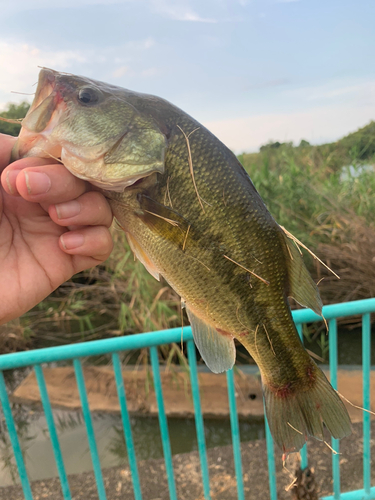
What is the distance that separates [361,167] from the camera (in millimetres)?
5676

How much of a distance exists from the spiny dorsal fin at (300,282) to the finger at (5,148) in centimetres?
90

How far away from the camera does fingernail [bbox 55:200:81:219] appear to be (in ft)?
3.47

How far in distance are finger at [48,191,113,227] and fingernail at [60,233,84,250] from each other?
0.21ft

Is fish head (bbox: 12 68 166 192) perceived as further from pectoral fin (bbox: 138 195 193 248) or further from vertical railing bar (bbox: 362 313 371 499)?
vertical railing bar (bbox: 362 313 371 499)

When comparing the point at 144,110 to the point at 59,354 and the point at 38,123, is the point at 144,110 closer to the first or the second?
the point at 38,123

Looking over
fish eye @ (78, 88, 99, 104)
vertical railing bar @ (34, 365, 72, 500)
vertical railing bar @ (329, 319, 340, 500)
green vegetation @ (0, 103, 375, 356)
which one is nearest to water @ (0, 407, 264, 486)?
green vegetation @ (0, 103, 375, 356)

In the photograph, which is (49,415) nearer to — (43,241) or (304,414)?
(43,241)

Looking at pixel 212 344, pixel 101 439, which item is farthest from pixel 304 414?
pixel 101 439

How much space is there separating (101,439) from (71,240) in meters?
3.24

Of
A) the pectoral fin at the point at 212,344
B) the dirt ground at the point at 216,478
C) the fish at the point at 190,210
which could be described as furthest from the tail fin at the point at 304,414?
the dirt ground at the point at 216,478

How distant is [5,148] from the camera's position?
116 centimetres

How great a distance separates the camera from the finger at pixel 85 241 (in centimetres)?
113

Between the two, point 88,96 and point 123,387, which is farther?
point 123,387

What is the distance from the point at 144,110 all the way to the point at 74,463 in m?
3.50
